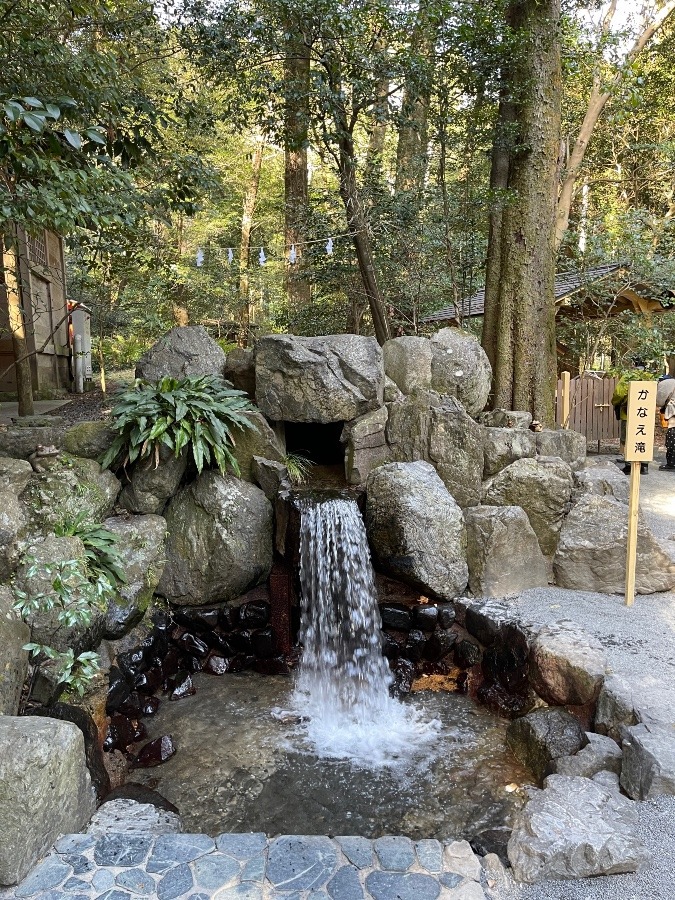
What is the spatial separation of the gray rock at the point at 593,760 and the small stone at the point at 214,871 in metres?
2.24

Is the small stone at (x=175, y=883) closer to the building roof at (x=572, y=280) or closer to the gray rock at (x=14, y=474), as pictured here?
the gray rock at (x=14, y=474)

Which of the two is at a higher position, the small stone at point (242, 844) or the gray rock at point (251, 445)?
the gray rock at point (251, 445)

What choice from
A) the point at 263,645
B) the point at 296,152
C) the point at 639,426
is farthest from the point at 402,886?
the point at 296,152

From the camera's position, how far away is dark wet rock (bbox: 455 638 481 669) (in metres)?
5.95

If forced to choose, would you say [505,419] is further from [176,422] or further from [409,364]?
[176,422]

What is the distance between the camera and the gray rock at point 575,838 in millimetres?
3121

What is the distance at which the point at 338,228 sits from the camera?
1052 centimetres

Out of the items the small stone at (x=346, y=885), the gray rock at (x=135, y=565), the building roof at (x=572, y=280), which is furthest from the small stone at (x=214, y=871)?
the building roof at (x=572, y=280)

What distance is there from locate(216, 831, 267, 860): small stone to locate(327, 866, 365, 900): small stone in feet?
1.49

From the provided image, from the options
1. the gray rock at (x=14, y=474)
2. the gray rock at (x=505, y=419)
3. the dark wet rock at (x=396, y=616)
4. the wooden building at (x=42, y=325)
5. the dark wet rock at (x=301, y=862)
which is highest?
the wooden building at (x=42, y=325)

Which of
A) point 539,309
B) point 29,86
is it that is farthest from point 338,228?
point 29,86

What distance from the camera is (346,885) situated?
312 centimetres

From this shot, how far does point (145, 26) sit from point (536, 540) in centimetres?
852

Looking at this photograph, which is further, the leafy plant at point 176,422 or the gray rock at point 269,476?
the gray rock at point 269,476
